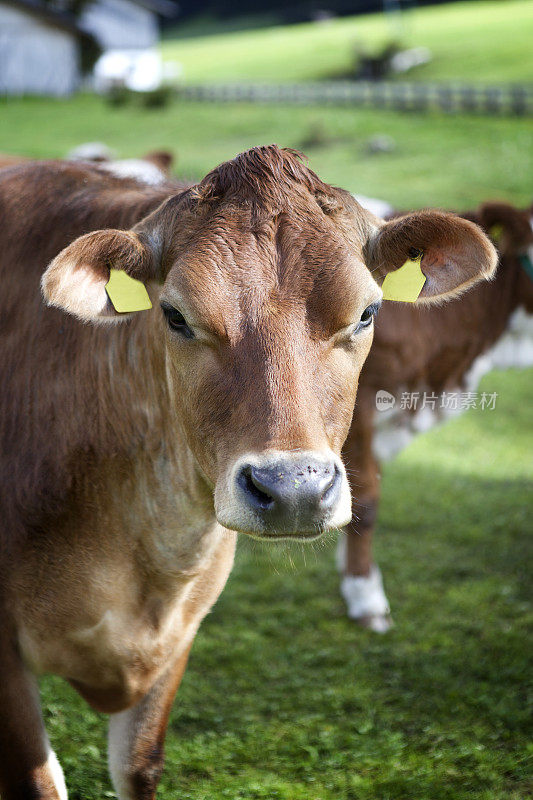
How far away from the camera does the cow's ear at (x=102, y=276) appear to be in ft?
7.66

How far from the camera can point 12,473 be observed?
2695 millimetres

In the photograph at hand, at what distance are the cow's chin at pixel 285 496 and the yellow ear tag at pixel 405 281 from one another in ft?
2.82

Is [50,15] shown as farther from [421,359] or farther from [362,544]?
[362,544]

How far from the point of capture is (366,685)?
441cm

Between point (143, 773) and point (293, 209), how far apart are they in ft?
7.00

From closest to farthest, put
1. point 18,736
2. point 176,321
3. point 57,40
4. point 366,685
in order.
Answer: point 176,321, point 18,736, point 366,685, point 57,40

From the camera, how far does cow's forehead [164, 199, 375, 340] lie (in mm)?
2215

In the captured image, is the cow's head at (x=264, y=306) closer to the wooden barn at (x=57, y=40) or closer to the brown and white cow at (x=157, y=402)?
the brown and white cow at (x=157, y=402)

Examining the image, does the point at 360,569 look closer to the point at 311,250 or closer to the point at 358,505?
the point at 358,505

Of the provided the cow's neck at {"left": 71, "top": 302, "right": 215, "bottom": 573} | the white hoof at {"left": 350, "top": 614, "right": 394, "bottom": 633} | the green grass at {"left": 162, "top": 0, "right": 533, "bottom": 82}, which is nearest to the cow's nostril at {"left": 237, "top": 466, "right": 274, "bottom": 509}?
the cow's neck at {"left": 71, "top": 302, "right": 215, "bottom": 573}

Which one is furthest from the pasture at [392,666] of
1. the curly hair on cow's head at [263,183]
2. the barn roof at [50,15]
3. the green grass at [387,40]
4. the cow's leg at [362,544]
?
the barn roof at [50,15]

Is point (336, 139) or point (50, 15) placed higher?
point (50, 15)

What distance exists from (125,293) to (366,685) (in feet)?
9.33

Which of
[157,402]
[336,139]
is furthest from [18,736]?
[336,139]
